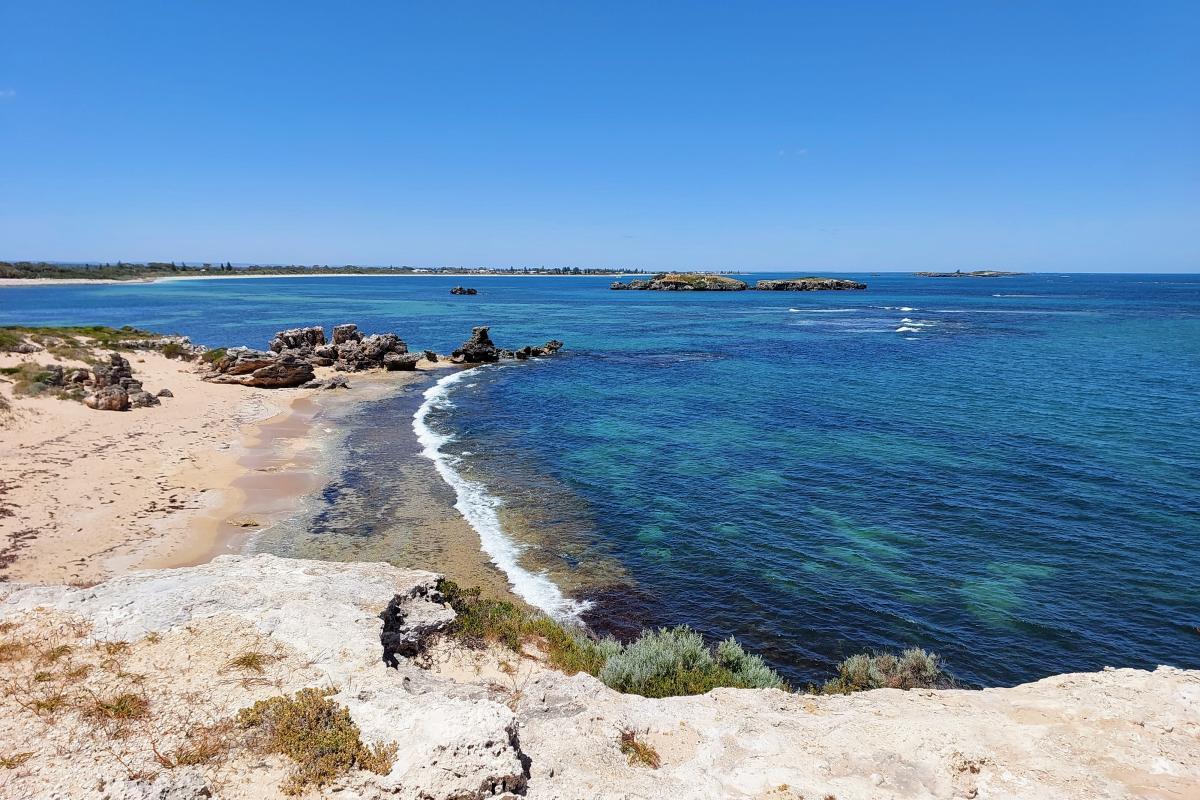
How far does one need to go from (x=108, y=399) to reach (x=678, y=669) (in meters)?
32.1

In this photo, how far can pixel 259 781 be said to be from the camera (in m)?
6.39

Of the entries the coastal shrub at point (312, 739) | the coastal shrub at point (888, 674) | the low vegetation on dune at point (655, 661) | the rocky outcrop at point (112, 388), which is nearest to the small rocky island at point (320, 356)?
the rocky outcrop at point (112, 388)

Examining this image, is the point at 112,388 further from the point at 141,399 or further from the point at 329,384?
the point at 329,384

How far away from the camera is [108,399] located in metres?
30.1

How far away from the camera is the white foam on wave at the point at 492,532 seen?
15.8 metres

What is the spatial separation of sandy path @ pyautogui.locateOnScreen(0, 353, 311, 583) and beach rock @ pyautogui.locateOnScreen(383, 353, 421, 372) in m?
17.3

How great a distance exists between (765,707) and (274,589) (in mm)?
7954

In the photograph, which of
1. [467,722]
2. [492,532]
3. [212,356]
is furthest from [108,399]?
[467,722]

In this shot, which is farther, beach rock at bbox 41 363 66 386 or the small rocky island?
the small rocky island

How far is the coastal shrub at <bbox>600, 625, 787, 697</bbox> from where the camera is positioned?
10.6 metres

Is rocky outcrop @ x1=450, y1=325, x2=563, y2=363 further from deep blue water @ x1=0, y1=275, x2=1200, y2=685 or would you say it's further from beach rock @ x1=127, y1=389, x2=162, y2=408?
beach rock @ x1=127, y1=389, x2=162, y2=408

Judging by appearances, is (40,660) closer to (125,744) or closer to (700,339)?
(125,744)

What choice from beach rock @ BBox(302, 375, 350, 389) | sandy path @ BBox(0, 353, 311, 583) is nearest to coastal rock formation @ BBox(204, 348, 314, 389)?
Result: beach rock @ BBox(302, 375, 350, 389)

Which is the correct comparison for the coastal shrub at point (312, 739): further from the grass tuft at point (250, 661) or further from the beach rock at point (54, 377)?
the beach rock at point (54, 377)
